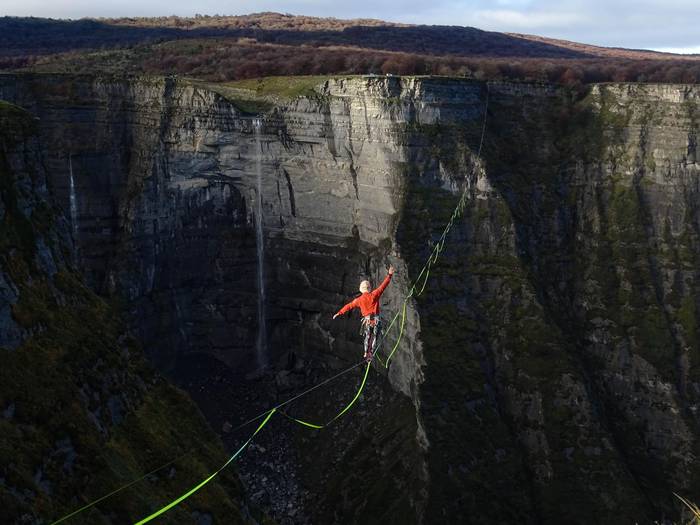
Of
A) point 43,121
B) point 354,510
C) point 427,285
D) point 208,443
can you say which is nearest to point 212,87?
point 43,121

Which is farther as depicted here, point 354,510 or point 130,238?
point 130,238

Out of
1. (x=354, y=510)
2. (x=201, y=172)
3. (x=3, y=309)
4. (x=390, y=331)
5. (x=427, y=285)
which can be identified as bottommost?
(x=354, y=510)

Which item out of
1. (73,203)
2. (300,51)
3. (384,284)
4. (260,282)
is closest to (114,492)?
(384,284)

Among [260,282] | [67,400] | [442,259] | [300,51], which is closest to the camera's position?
[67,400]

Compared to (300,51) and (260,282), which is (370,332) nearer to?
Result: (260,282)

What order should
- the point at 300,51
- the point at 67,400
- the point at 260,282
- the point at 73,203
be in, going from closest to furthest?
the point at 67,400, the point at 73,203, the point at 260,282, the point at 300,51

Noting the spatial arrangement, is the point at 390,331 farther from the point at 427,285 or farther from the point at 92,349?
the point at 92,349
